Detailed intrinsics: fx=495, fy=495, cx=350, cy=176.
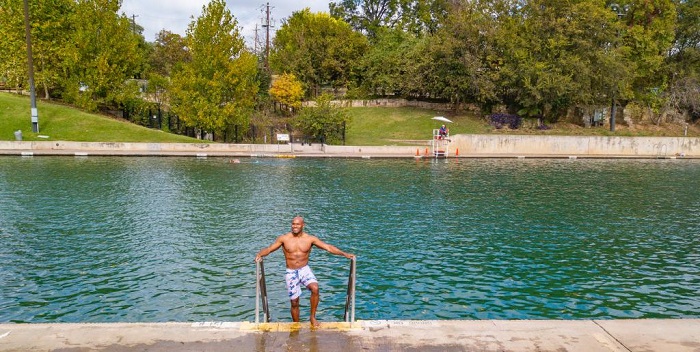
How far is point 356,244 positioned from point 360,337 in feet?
27.0

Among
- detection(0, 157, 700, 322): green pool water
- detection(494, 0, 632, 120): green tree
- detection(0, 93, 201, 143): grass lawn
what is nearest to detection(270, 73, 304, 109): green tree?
detection(0, 93, 201, 143): grass lawn

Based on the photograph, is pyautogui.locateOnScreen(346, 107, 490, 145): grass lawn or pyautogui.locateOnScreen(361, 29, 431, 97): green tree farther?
pyautogui.locateOnScreen(361, 29, 431, 97): green tree

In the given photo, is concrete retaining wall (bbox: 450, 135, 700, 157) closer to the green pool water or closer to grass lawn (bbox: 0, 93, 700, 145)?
grass lawn (bbox: 0, 93, 700, 145)

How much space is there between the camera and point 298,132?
46.5m

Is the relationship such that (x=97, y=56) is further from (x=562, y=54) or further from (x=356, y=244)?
(x=562, y=54)

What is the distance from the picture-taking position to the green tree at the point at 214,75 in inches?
1652

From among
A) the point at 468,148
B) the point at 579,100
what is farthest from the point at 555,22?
the point at 468,148

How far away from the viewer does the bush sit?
53.7 m

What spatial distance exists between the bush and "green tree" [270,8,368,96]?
60.7 ft

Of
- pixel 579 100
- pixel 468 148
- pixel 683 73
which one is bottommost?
pixel 468 148

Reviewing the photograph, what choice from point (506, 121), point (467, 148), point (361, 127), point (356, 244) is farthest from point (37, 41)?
point (506, 121)

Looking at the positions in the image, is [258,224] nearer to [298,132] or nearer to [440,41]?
[298,132]

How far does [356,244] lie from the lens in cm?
1599

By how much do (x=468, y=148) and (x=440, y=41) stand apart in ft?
45.7
